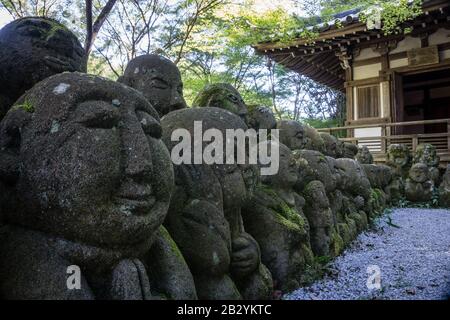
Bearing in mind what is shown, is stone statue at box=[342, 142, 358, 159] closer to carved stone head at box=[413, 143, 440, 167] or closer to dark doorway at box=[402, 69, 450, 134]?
carved stone head at box=[413, 143, 440, 167]

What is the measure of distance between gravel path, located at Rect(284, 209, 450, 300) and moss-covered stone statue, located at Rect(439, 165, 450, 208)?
10.1 ft

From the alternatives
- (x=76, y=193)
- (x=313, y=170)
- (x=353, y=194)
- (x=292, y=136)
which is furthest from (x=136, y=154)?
(x=353, y=194)

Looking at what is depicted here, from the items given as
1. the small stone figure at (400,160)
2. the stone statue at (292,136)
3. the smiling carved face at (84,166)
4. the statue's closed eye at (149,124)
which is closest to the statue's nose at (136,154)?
the smiling carved face at (84,166)

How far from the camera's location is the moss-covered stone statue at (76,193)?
1.99m

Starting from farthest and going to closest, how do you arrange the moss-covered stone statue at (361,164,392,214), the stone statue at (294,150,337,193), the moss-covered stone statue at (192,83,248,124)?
the moss-covered stone statue at (361,164,392,214)
the stone statue at (294,150,337,193)
the moss-covered stone statue at (192,83,248,124)

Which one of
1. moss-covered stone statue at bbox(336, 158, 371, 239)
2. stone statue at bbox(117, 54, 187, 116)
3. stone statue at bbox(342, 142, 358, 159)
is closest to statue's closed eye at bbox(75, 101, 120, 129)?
stone statue at bbox(117, 54, 187, 116)

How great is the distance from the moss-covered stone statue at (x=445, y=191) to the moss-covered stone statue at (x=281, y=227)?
848cm

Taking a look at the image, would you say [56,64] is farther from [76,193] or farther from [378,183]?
[378,183]

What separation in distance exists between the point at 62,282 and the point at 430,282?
14.0 feet

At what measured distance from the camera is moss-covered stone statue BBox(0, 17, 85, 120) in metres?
2.90

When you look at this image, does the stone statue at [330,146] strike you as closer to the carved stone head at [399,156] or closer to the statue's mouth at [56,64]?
the carved stone head at [399,156]

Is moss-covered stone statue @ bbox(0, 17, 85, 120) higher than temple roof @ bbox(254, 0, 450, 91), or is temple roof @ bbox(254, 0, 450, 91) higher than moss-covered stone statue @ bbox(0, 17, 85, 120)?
temple roof @ bbox(254, 0, 450, 91)

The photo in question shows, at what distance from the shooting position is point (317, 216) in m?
4.89
